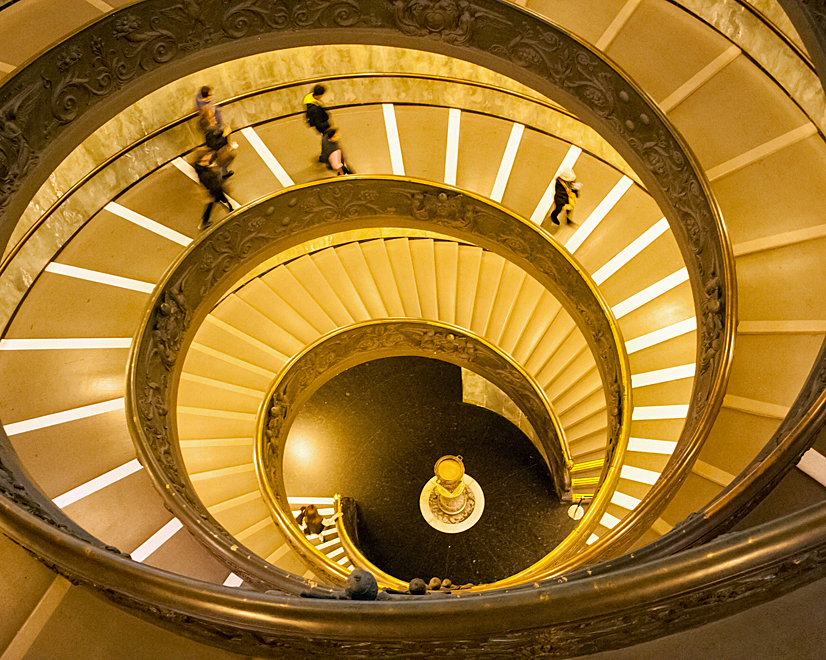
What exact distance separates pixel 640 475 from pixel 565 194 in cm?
337

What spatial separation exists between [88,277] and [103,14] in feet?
8.26

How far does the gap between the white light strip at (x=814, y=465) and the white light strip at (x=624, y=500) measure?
3.85 m

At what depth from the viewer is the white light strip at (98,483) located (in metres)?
4.65

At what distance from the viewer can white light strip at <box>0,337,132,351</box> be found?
5465 millimetres

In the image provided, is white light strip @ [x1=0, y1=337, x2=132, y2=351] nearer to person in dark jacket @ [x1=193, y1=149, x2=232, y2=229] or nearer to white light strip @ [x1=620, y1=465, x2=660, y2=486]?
person in dark jacket @ [x1=193, y1=149, x2=232, y2=229]

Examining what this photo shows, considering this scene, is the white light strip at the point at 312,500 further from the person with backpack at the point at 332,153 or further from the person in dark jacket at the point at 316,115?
the person in dark jacket at the point at 316,115

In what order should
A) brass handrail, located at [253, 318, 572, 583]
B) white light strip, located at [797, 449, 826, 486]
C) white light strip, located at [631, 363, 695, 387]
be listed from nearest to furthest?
white light strip, located at [797, 449, 826, 486], white light strip, located at [631, 363, 695, 387], brass handrail, located at [253, 318, 572, 583]

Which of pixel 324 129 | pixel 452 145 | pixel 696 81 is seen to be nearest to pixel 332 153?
pixel 324 129

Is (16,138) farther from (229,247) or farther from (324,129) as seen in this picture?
(324,129)

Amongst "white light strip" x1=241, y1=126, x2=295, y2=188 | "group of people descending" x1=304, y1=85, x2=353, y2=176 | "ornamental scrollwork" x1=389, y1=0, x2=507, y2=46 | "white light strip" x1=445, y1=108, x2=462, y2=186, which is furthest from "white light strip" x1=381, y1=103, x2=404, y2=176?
"ornamental scrollwork" x1=389, y1=0, x2=507, y2=46

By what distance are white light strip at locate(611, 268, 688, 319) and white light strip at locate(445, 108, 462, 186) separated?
2616 mm

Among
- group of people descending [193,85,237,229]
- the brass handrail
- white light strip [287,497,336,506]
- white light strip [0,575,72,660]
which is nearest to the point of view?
white light strip [0,575,72,660]

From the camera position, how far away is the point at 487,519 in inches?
341

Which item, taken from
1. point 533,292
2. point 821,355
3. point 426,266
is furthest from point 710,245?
point 426,266
